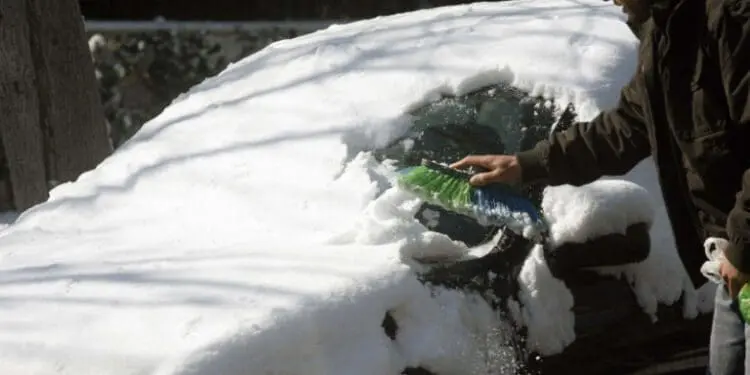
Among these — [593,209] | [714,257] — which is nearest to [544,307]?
[593,209]

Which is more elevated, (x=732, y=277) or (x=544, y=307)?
(x=732, y=277)

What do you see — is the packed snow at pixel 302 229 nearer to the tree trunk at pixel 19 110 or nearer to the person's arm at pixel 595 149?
the person's arm at pixel 595 149

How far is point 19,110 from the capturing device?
18.0 feet

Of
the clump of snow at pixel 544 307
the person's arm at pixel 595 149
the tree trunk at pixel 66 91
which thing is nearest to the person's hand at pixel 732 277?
the person's arm at pixel 595 149

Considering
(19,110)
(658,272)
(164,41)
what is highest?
(658,272)

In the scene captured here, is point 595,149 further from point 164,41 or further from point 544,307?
point 164,41

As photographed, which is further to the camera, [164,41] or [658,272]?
[164,41]

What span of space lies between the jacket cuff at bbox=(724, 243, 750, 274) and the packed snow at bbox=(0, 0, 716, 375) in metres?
0.61

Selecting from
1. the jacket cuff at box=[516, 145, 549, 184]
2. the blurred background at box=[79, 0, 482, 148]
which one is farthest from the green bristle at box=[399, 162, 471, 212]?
the blurred background at box=[79, 0, 482, 148]

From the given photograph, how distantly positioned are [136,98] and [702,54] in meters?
6.90

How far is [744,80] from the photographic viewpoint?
1948 mm

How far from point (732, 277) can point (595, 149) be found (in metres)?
0.53

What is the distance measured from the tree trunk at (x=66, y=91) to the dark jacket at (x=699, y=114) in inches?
143

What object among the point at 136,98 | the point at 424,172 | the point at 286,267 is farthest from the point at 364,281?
the point at 136,98
